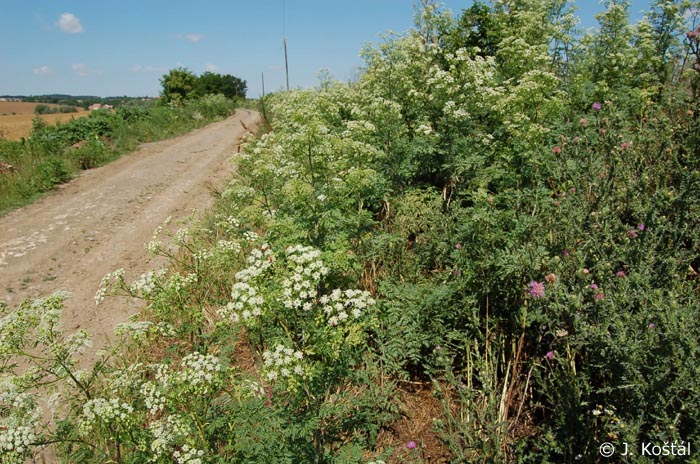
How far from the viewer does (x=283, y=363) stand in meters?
2.17

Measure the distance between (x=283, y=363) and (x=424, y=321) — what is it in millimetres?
1631

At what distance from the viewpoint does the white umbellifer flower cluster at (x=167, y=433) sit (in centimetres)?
247

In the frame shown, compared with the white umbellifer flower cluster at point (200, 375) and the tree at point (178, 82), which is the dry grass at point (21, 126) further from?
the white umbellifer flower cluster at point (200, 375)

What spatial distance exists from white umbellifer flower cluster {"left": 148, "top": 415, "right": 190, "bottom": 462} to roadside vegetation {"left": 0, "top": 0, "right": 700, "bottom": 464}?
0.02 m

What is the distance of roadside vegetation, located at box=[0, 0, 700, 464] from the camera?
2346 mm

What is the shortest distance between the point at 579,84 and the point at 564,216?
474 centimetres

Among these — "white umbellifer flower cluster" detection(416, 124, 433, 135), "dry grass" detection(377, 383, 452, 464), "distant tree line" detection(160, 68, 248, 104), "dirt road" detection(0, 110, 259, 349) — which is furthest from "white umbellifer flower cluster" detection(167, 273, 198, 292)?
"distant tree line" detection(160, 68, 248, 104)

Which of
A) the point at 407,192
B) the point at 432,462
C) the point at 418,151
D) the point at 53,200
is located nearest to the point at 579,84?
the point at 418,151

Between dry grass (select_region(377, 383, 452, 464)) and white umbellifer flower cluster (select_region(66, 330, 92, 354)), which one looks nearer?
white umbellifer flower cluster (select_region(66, 330, 92, 354))

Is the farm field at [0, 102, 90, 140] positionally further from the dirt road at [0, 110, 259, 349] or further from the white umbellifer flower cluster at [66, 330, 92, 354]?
the white umbellifer flower cluster at [66, 330, 92, 354]

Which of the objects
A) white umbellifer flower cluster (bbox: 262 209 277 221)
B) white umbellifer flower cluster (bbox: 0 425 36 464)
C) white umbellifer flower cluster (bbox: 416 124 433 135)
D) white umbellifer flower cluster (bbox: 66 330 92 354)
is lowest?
white umbellifer flower cluster (bbox: 0 425 36 464)

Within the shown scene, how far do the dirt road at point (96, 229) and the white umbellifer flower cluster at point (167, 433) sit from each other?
2.99 m

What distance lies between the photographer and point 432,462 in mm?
2980

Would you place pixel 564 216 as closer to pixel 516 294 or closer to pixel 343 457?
→ pixel 516 294
